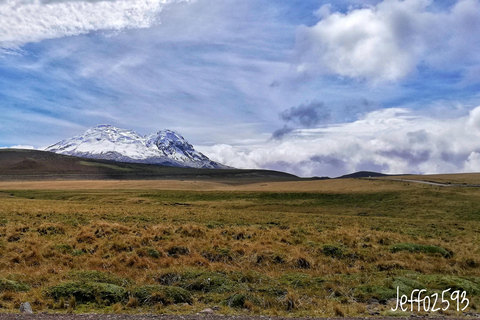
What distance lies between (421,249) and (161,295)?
1553 cm

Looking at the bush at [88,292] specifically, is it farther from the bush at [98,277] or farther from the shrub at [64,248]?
the shrub at [64,248]

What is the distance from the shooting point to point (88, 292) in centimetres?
1034

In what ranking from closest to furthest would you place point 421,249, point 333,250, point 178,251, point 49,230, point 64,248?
point 64,248 → point 178,251 → point 333,250 → point 421,249 → point 49,230

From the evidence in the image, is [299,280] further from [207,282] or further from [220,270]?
[207,282]

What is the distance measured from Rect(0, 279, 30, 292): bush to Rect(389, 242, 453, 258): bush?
17.7 m

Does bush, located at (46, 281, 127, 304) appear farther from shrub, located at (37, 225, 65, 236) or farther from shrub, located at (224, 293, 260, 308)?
shrub, located at (37, 225, 65, 236)

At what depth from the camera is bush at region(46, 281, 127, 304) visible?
10.1 metres

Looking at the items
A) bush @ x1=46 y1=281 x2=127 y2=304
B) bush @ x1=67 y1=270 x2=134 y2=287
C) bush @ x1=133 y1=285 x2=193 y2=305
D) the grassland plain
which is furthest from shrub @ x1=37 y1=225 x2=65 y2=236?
bush @ x1=133 y1=285 x2=193 y2=305

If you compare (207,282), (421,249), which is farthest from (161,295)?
(421,249)

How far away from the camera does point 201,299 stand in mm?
10719

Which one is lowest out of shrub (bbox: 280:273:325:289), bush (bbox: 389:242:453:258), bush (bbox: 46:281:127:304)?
bush (bbox: 389:242:453:258)

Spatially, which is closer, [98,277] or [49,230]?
[98,277]

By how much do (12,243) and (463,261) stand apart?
23.0 metres

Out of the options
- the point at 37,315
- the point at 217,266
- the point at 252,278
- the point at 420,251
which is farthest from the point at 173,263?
the point at 420,251
